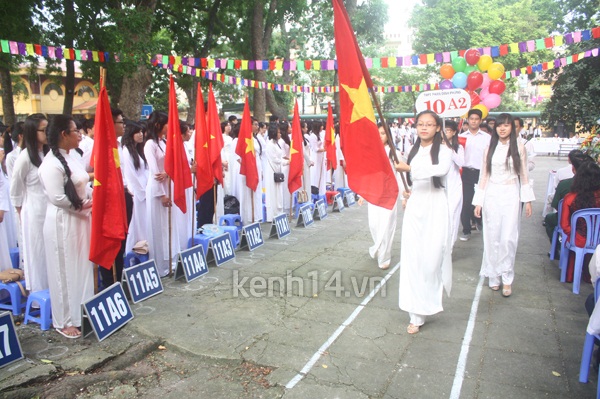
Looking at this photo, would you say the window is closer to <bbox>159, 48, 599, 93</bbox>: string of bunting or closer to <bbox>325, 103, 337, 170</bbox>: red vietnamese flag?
<bbox>159, 48, 599, 93</bbox>: string of bunting

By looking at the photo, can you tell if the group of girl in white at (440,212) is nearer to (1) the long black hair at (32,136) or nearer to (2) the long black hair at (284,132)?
(1) the long black hair at (32,136)

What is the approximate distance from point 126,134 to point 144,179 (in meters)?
0.57

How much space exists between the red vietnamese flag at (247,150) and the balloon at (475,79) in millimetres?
6014

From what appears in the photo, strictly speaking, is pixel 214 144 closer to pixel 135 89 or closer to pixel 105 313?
pixel 105 313

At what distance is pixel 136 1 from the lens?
42.3ft

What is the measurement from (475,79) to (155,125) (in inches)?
317

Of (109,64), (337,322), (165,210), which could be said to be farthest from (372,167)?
(109,64)

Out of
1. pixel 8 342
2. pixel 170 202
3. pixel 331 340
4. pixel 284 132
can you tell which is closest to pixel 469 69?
pixel 284 132

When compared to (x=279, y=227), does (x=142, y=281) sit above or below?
→ above

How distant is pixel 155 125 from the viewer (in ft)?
18.4

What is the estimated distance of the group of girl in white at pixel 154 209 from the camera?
158 inches

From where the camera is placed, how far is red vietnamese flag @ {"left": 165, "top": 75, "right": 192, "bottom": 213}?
5379mm

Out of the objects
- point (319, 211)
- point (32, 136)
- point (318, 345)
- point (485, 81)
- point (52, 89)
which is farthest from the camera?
point (52, 89)

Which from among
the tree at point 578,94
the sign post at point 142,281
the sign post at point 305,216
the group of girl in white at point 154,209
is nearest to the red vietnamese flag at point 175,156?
the group of girl in white at point 154,209
